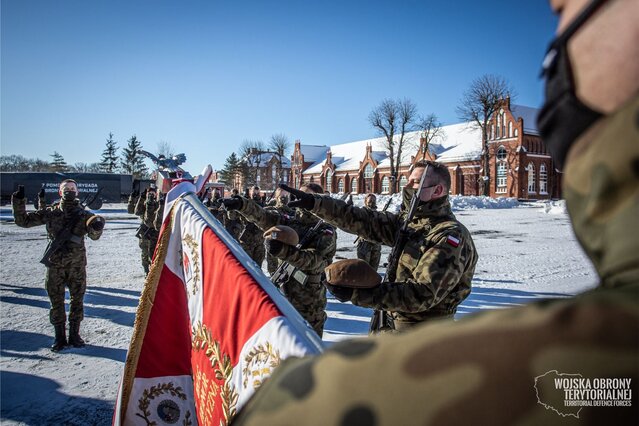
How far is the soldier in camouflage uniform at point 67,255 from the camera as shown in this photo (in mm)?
5258

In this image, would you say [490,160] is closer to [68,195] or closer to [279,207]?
[279,207]

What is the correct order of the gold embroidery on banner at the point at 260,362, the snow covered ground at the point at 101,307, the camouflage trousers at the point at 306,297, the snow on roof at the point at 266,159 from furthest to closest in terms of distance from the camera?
the snow on roof at the point at 266,159, the camouflage trousers at the point at 306,297, the snow covered ground at the point at 101,307, the gold embroidery on banner at the point at 260,362

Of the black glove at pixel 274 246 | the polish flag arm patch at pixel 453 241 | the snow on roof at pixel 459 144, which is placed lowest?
the black glove at pixel 274 246

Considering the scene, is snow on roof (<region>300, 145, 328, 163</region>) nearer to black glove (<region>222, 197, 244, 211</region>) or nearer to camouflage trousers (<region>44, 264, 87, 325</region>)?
camouflage trousers (<region>44, 264, 87, 325</region>)

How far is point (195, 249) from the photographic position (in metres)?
2.13

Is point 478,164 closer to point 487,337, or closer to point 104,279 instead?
point 104,279

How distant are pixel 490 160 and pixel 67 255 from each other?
43.6m

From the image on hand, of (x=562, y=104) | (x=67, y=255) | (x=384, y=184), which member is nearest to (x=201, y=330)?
(x=562, y=104)

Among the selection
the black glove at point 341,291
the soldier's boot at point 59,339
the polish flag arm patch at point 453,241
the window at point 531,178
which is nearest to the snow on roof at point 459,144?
the window at point 531,178

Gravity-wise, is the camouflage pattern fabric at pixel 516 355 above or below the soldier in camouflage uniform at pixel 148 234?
above

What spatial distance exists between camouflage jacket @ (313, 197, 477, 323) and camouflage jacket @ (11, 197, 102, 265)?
436cm

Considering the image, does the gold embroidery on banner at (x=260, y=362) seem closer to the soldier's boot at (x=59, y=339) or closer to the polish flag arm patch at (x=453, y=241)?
the polish flag arm patch at (x=453, y=241)

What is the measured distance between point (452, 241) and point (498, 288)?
6372mm

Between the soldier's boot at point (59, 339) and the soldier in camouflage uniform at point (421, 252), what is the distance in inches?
170
